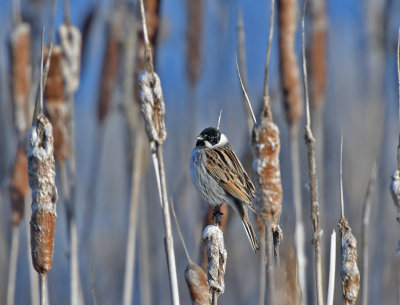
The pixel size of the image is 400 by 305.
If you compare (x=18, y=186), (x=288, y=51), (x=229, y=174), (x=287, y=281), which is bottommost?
(x=287, y=281)

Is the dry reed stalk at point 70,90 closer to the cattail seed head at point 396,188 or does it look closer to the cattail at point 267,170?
the cattail at point 267,170

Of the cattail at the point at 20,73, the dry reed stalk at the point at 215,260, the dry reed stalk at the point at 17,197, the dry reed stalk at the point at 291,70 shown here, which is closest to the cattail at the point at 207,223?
the dry reed stalk at the point at 291,70

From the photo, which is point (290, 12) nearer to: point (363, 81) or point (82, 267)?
point (363, 81)

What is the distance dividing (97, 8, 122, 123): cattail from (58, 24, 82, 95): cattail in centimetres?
28

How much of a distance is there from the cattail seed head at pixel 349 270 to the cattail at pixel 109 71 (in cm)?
170

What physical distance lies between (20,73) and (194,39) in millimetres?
1117

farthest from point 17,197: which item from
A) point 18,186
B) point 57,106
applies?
point 57,106

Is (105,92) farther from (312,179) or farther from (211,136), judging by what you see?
(312,179)

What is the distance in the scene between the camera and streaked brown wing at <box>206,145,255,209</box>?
2660mm

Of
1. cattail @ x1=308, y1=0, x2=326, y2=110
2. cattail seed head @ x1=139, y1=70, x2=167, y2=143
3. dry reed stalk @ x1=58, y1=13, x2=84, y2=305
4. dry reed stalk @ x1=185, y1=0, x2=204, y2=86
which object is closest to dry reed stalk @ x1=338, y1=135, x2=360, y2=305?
cattail seed head @ x1=139, y1=70, x2=167, y2=143

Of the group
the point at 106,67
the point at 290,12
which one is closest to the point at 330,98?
the point at 290,12

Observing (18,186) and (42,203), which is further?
(18,186)

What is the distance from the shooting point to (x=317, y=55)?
9.20 feet

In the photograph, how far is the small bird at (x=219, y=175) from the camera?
2633 millimetres
